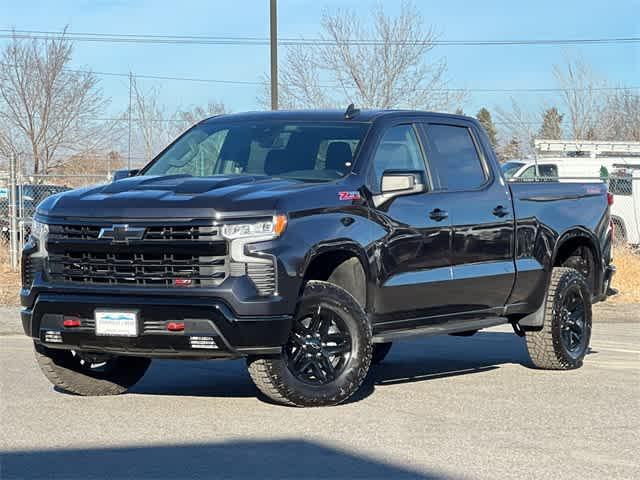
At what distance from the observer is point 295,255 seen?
8.05 m

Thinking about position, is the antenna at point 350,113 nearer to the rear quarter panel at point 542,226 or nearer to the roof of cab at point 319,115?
the roof of cab at point 319,115

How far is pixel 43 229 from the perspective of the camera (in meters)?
8.49

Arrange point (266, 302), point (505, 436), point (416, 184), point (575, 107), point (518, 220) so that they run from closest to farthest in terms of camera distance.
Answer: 1. point (505, 436)
2. point (266, 302)
3. point (416, 184)
4. point (518, 220)
5. point (575, 107)

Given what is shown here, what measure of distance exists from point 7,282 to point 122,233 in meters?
11.2

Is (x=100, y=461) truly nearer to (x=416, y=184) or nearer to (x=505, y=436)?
(x=505, y=436)

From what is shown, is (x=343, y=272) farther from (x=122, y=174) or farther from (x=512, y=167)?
(x=512, y=167)

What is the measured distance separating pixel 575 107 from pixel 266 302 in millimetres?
40508

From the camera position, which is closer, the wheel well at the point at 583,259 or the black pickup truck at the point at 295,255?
the black pickup truck at the point at 295,255

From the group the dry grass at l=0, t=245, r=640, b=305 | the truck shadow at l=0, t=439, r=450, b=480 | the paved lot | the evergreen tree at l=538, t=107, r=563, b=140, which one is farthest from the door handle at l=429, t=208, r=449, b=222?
the evergreen tree at l=538, t=107, r=563, b=140

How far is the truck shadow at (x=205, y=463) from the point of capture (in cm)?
627

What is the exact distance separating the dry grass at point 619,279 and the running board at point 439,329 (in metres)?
8.40


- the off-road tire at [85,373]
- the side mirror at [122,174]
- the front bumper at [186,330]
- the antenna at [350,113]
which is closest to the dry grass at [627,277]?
the antenna at [350,113]

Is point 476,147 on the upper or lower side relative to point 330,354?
upper

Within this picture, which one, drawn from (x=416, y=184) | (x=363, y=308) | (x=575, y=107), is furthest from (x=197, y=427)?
(x=575, y=107)
